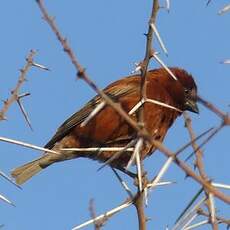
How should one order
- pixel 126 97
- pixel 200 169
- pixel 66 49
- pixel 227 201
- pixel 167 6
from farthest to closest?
pixel 126 97, pixel 167 6, pixel 200 169, pixel 66 49, pixel 227 201

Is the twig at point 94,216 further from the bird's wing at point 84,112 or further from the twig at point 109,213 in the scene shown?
the bird's wing at point 84,112

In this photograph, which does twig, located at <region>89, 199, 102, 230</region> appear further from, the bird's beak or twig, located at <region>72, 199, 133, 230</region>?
the bird's beak

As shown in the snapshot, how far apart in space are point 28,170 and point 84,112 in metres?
0.83

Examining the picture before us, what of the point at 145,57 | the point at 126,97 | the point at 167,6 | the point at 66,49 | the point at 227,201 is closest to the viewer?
the point at 227,201

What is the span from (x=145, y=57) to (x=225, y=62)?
3.68 ft

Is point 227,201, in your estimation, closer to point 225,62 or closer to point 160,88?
point 225,62

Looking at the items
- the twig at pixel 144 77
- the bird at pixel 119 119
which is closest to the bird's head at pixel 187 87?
the bird at pixel 119 119

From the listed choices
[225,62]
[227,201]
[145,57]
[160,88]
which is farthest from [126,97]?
[227,201]

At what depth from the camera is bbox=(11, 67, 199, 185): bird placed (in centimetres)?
621

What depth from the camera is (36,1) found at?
197cm

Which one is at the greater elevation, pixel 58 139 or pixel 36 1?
pixel 58 139

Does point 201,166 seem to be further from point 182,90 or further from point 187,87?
point 187,87

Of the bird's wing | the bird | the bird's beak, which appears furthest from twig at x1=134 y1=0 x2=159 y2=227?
the bird's beak

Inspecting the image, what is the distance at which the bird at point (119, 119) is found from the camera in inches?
244
